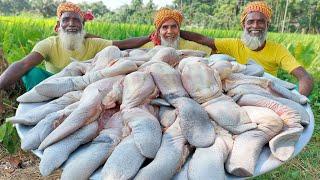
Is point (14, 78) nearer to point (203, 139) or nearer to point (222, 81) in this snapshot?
point (222, 81)

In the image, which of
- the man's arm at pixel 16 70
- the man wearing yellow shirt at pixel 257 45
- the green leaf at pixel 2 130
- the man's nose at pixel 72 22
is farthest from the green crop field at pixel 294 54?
the man's nose at pixel 72 22

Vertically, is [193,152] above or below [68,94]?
below

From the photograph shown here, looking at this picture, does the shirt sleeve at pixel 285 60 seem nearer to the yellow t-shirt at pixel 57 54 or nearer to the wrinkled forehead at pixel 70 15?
the yellow t-shirt at pixel 57 54

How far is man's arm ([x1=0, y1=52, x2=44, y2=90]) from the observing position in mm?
2922

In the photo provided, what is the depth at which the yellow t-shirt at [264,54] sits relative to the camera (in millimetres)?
3486

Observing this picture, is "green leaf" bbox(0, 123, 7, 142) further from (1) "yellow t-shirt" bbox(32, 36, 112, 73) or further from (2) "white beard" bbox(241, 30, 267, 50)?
(2) "white beard" bbox(241, 30, 267, 50)

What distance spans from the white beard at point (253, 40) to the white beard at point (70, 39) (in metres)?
1.35

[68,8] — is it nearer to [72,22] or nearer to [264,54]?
[72,22]

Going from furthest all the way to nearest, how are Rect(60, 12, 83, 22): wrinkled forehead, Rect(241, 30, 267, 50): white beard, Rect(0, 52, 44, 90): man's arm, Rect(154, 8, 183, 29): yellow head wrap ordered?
1. Rect(241, 30, 267, 50): white beard
2. Rect(60, 12, 83, 22): wrinkled forehead
3. Rect(154, 8, 183, 29): yellow head wrap
4. Rect(0, 52, 44, 90): man's arm

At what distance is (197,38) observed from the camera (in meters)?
3.56

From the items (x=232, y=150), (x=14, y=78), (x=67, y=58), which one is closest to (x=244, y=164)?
(x=232, y=150)

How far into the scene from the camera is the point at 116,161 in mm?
1542

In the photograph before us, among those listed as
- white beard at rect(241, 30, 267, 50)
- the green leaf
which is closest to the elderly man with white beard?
the green leaf

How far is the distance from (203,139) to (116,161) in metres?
0.36
